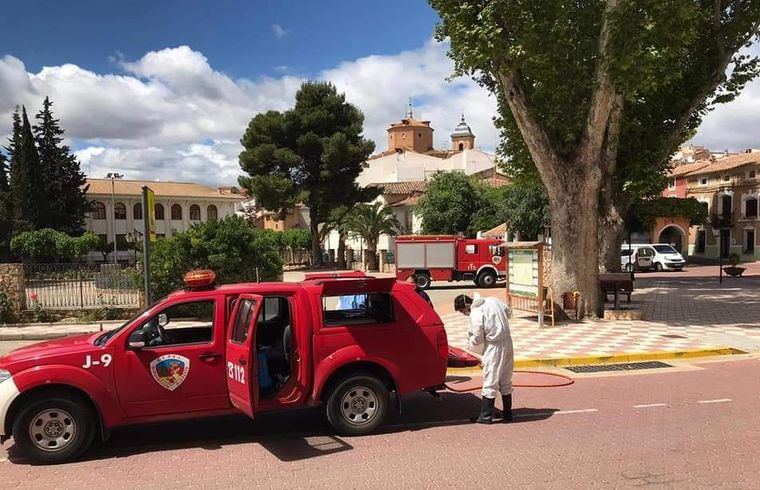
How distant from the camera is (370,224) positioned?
148 feet

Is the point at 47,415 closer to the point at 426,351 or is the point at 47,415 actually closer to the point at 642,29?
the point at 426,351

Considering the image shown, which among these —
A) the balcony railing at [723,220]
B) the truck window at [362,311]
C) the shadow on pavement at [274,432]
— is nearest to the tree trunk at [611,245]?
the shadow on pavement at [274,432]

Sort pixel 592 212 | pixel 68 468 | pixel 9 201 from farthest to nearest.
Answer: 1. pixel 9 201
2. pixel 592 212
3. pixel 68 468

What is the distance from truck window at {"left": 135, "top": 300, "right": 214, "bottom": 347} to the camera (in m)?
5.91

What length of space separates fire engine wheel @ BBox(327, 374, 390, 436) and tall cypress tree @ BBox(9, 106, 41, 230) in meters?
53.9

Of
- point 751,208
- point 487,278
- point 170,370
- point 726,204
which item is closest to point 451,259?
point 487,278

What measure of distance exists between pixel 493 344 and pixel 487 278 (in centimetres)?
2192

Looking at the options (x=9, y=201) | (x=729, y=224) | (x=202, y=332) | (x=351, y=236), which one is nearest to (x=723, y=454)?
(x=202, y=332)

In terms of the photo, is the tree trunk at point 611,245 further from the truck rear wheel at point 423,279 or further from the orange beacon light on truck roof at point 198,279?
the orange beacon light on truck roof at point 198,279

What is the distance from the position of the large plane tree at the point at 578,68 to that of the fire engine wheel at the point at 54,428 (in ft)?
35.0

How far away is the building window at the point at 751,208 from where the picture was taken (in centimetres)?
4856

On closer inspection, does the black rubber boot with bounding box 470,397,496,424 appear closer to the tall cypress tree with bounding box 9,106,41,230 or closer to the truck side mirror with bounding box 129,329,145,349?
the truck side mirror with bounding box 129,329,145,349

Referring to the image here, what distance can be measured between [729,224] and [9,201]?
60.7 m

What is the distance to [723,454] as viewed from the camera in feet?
18.0
